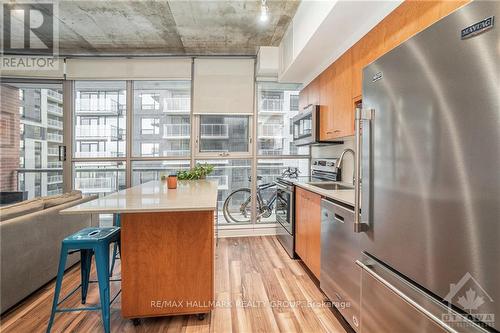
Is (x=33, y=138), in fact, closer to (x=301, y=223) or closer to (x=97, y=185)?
(x=97, y=185)

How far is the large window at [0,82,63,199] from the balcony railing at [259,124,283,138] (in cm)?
347

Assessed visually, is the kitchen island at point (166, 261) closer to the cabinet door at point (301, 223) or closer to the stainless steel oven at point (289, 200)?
the cabinet door at point (301, 223)

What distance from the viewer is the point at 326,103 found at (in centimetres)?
285

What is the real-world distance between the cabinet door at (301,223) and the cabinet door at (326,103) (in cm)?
76

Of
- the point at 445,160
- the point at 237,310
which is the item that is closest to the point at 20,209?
the point at 237,310

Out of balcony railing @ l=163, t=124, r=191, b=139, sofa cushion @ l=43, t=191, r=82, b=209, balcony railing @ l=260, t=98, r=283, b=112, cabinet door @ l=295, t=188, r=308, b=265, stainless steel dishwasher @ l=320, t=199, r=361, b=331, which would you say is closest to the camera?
stainless steel dishwasher @ l=320, t=199, r=361, b=331

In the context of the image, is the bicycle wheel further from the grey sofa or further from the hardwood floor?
the grey sofa

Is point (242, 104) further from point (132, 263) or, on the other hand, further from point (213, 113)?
point (132, 263)

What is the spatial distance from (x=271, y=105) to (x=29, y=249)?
3.72m

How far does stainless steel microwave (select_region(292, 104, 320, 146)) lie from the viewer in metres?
3.05

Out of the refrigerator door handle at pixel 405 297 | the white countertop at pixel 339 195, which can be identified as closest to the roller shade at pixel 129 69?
the white countertop at pixel 339 195

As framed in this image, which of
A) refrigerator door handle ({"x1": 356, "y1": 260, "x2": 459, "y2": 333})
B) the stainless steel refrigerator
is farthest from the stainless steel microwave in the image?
refrigerator door handle ({"x1": 356, "y1": 260, "x2": 459, "y2": 333})

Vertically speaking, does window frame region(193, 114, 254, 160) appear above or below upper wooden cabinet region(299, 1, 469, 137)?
below

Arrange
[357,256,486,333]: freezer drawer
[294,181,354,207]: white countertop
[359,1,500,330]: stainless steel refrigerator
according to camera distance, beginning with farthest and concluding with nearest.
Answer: [294,181,354,207]: white countertop, [357,256,486,333]: freezer drawer, [359,1,500,330]: stainless steel refrigerator
